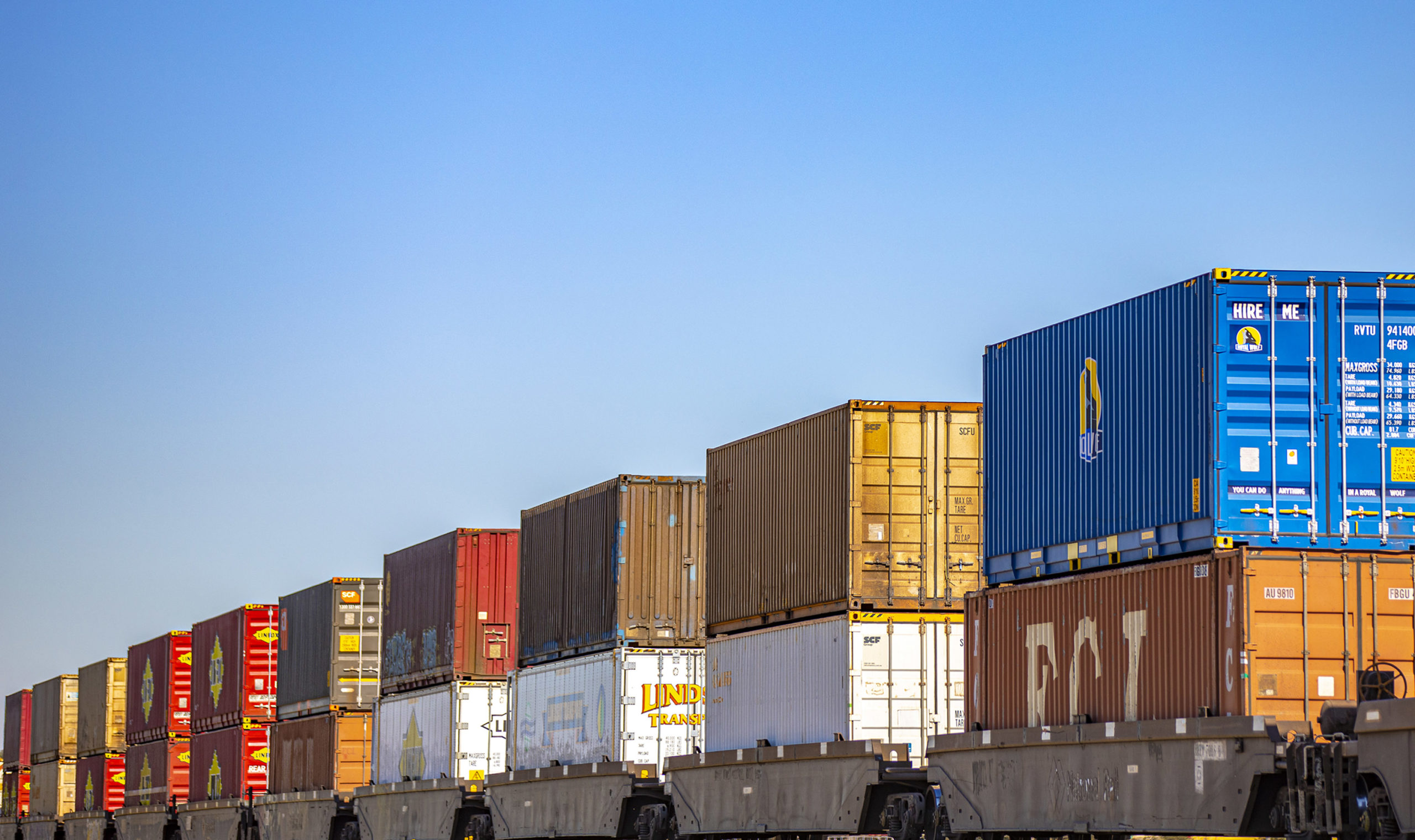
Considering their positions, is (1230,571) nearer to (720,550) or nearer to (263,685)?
(720,550)

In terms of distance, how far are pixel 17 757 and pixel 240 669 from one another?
31.8 metres

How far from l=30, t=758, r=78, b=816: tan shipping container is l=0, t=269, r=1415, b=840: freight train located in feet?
96.1

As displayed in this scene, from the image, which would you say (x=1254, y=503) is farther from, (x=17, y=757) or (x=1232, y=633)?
(x=17, y=757)

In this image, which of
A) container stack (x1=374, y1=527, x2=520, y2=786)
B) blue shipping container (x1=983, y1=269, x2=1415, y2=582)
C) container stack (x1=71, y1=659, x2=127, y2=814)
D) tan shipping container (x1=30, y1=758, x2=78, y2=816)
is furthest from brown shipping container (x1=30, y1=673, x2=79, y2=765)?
blue shipping container (x1=983, y1=269, x2=1415, y2=582)

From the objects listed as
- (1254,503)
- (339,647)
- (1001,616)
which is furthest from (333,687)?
(1254,503)

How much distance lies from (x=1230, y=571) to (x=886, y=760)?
606cm

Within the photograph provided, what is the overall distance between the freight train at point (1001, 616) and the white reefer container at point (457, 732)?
0.07 metres

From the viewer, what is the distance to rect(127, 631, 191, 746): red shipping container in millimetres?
46000

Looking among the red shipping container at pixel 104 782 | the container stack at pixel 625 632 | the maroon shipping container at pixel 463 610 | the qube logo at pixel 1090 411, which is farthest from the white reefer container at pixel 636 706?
the red shipping container at pixel 104 782

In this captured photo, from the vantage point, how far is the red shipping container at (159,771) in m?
45.0

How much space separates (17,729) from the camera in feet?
223

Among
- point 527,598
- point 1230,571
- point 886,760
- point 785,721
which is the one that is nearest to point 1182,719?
point 1230,571

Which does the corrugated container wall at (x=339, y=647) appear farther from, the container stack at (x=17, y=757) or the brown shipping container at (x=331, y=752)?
the container stack at (x=17, y=757)

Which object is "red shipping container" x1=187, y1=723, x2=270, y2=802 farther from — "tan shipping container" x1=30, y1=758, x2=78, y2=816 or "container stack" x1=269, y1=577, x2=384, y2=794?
"tan shipping container" x1=30, y1=758, x2=78, y2=816
